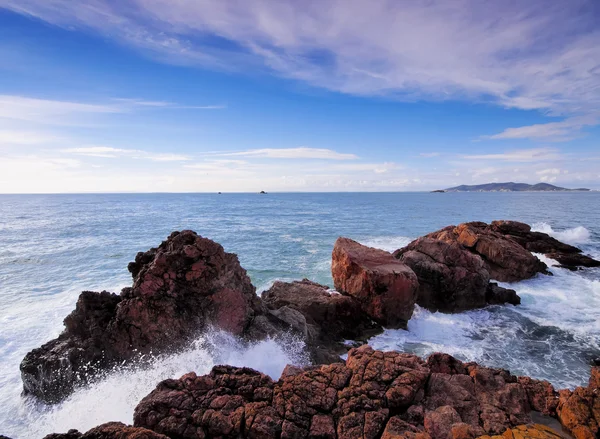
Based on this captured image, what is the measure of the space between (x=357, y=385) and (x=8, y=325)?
17.2 meters

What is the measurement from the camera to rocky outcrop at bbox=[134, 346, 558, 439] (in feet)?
21.5

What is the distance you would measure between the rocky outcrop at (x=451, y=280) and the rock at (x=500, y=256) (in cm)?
365

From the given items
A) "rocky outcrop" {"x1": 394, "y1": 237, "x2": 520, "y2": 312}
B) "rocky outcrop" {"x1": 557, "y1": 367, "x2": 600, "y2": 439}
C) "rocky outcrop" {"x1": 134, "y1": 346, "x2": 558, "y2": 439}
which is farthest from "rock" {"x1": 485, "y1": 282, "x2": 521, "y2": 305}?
"rocky outcrop" {"x1": 557, "y1": 367, "x2": 600, "y2": 439}

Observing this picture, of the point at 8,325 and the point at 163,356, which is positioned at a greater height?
the point at 163,356

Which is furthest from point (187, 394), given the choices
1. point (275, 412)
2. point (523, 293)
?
point (523, 293)

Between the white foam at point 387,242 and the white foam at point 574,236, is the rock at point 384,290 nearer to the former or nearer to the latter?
the white foam at point 387,242

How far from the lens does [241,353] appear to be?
10.9m

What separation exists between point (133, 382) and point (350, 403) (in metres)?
6.52

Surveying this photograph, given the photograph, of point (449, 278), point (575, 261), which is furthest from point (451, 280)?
point (575, 261)

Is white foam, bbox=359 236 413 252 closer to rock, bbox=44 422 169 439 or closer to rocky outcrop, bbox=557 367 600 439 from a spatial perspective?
rocky outcrop, bbox=557 367 600 439

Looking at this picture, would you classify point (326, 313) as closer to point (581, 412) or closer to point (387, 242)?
point (581, 412)

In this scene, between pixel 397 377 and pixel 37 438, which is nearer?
pixel 397 377

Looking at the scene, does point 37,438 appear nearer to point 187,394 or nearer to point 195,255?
point 187,394

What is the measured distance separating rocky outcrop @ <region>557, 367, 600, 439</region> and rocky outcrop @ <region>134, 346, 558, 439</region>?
378mm
